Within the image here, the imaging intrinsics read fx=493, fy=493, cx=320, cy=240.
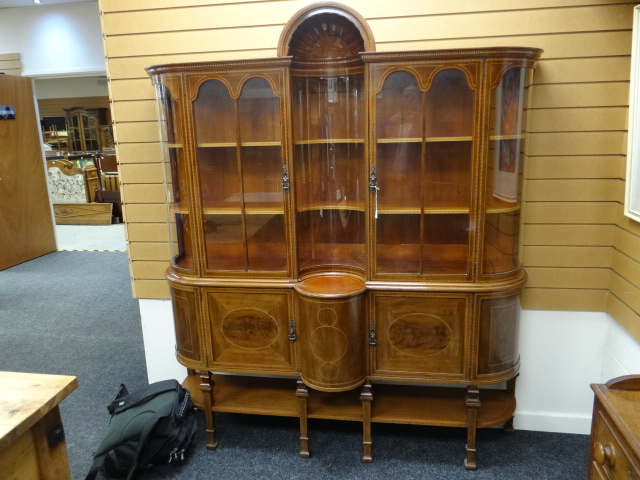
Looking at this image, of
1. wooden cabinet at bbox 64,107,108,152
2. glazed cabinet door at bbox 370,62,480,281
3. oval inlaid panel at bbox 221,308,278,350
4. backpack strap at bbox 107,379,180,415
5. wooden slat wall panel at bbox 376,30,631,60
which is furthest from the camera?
wooden cabinet at bbox 64,107,108,152

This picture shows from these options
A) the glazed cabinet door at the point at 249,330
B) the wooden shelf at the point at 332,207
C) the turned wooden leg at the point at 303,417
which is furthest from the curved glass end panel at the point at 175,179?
the turned wooden leg at the point at 303,417

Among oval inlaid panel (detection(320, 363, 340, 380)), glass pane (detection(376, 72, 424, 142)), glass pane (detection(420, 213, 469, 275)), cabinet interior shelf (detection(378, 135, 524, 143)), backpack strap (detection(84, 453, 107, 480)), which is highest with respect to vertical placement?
glass pane (detection(376, 72, 424, 142))

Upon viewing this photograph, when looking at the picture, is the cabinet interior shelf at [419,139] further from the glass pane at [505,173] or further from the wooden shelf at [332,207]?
the wooden shelf at [332,207]

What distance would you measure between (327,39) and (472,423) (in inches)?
79.1

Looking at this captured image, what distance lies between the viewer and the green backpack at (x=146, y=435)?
2.40m

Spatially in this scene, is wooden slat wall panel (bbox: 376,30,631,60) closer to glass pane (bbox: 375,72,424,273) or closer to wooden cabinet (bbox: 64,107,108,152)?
glass pane (bbox: 375,72,424,273)

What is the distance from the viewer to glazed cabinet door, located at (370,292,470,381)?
2.33m

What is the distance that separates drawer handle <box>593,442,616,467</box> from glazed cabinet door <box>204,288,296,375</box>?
1394 mm

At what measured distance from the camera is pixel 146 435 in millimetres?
2381

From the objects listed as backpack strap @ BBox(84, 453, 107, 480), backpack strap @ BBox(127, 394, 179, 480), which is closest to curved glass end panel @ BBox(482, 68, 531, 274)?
backpack strap @ BBox(127, 394, 179, 480)

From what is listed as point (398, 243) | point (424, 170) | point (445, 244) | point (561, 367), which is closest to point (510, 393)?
point (561, 367)

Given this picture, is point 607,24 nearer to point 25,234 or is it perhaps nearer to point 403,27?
point 403,27

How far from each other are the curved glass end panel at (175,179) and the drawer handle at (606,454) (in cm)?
189

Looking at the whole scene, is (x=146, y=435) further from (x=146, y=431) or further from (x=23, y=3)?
(x=23, y=3)
